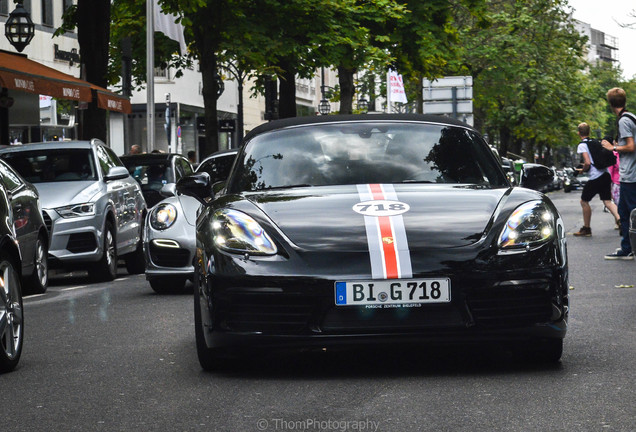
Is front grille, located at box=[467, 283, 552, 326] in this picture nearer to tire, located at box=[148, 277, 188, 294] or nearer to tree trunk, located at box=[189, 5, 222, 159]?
tire, located at box=[148, 277, 188, 294]

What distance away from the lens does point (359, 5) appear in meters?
32.7

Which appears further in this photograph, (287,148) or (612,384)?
(287,148)

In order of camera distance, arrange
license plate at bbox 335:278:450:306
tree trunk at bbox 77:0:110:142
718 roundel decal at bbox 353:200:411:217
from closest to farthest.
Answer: license plate at bbox 335:278:450:306, 718 roundel decal at bbox 353:200:411:217, tree trunk at bbox 77:0:110:142

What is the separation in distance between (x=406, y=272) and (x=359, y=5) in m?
26.6

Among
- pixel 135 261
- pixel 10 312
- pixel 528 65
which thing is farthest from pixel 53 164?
pixel 528 65

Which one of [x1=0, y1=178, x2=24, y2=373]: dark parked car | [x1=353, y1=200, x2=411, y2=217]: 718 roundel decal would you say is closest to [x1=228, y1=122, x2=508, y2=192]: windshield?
[x1=353, y1=200, x2=411, y2=217]: 718 roundel decal

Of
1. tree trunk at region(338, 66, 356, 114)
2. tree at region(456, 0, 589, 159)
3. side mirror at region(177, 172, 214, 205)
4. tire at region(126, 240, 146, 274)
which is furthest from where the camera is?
Result: tree at region(456, 0, 589, 159)

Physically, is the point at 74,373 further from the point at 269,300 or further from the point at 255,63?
the point at 255,63

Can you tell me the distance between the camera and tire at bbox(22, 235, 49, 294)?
13406mm

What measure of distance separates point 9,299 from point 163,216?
17.9ft

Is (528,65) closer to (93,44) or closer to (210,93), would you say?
(210,93)

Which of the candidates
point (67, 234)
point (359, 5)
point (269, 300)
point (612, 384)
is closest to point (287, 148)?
point (269, 300)

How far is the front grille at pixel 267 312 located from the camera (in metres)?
6.65

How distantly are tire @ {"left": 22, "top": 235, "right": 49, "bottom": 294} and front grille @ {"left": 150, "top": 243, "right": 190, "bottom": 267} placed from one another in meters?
1.23
